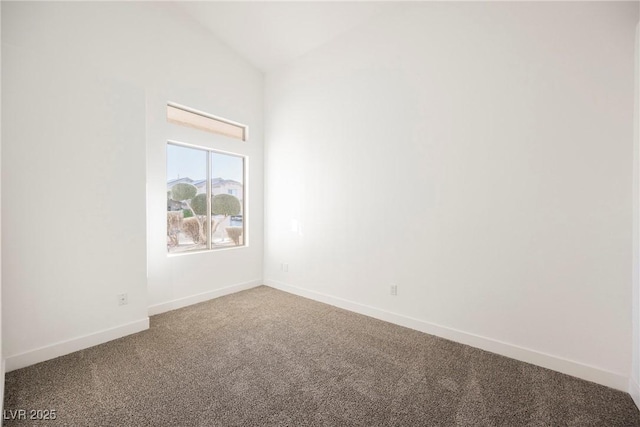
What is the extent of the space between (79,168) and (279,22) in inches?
109

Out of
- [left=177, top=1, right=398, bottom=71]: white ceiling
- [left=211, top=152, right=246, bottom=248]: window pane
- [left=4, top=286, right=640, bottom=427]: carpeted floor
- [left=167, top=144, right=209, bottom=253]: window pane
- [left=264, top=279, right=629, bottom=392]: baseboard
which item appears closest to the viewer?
[left=4, top=286, right=640, bottom=427]: carpeted floor

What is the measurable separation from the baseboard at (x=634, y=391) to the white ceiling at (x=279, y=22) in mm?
3892

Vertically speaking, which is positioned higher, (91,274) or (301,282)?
(91,274)

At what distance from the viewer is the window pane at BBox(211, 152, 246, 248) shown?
408cm

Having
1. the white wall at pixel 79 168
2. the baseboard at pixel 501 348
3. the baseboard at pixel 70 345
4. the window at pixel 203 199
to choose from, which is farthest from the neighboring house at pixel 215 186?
the baseboard at pixel 501 348

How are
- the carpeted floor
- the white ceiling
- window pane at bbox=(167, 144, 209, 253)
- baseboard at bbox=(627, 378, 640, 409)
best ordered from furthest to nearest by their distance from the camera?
window pane at bbox=(167, 144, 209, 253) < the white ceiling < baseboard at bbox=(627, 378, 640, 409) < the carpeted floor

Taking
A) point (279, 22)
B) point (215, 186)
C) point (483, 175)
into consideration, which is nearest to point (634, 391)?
point (483, 175)

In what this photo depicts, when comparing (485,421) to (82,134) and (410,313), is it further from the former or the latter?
(82,134)

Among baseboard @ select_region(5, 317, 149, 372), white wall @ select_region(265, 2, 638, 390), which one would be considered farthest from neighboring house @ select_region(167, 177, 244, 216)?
baseboard @ select_region(5, 317, 149, 372)

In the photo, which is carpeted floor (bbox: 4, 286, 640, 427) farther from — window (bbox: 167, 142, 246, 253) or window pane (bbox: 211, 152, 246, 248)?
window pane (bbox: 211, 152, 246, 248)

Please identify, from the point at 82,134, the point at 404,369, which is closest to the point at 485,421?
the point at 404,369

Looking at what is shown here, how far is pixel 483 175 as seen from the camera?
8.47 feet

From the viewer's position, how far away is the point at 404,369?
87.6 inches

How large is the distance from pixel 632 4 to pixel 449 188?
1.74 meters
